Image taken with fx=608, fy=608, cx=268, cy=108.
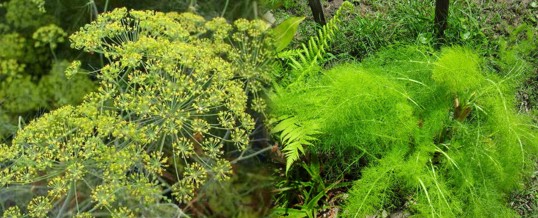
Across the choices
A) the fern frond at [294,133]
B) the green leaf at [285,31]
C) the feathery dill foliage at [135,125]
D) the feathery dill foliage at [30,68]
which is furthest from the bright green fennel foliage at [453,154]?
the feathery dill foliage at [30,68]

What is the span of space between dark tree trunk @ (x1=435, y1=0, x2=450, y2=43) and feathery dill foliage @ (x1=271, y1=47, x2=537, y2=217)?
269 mm

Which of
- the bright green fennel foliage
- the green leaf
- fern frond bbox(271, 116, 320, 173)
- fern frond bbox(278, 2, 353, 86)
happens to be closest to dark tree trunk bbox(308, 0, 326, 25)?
fern frond bbox(278, 2, 353, 86)

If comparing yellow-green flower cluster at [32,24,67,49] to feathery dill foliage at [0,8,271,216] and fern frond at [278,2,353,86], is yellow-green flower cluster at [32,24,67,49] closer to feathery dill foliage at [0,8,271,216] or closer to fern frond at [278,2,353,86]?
feathery dill foliage at [0,8,271,216]

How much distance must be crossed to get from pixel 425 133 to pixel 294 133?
17.3 inches

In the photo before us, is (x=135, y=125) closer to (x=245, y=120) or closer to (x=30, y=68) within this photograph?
(x=245, y=120)

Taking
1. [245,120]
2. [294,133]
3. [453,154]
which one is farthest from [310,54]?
[245,120]

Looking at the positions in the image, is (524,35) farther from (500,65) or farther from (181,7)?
(181,7)

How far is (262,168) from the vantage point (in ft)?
5.96

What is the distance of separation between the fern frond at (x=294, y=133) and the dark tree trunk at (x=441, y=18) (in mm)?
721

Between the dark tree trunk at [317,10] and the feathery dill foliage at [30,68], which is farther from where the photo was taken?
the dark tree trunk at [317,10]

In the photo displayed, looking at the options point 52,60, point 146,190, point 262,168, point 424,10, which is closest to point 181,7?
point 52,60

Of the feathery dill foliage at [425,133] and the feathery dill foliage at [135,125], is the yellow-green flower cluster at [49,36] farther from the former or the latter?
the feathery dill foliage at [425,133]

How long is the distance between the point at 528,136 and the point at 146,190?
127cm

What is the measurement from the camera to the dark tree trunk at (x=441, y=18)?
2.25 m
